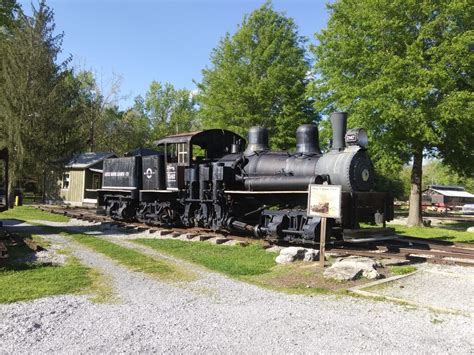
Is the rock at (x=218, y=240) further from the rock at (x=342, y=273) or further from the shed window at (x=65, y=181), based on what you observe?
the shed window at (x=65, y=181)

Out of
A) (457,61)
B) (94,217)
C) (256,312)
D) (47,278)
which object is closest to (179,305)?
(256,312)

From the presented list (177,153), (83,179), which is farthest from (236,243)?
(83,179)

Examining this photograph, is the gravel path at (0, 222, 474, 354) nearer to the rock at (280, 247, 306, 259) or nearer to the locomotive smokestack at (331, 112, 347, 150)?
the rock at (280, 247, 306, 259)

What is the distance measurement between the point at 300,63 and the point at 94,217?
17.6 m

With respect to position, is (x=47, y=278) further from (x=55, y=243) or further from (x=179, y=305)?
(x=55, y=243)

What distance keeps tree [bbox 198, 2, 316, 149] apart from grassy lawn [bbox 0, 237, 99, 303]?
2119cm

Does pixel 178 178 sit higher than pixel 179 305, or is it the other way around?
pixel 178 178

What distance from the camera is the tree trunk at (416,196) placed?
21375mm

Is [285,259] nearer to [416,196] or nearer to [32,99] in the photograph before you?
[416,196]

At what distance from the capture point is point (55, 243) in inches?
502

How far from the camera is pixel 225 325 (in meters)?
5.69

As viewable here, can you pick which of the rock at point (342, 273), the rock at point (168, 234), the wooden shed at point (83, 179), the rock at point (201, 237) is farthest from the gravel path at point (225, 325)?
the wooden shed at point (83, 179)

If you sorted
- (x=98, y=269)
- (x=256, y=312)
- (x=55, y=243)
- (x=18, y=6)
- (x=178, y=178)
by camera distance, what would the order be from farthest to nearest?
(x=18, y=6), (x=178, y=178), (x=55, y=243), (x=98, y=269), (x=256, y=312)

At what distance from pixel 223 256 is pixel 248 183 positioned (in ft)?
11.8
